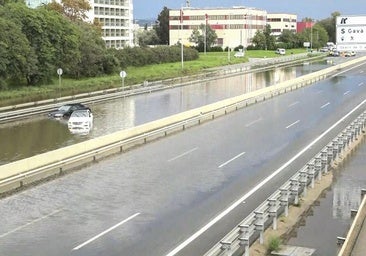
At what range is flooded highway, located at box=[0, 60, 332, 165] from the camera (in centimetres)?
2978

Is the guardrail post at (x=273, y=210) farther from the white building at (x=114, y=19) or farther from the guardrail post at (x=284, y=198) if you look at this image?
the white building at (x=114, y=19)

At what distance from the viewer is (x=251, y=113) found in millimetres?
40500

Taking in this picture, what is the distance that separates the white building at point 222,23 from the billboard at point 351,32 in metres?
142

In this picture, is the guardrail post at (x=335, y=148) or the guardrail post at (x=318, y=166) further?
the guardrail post at (x=335, y=148)

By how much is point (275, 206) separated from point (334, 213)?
2.31m

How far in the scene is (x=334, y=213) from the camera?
16.8 metres

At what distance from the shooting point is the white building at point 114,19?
11788 cm

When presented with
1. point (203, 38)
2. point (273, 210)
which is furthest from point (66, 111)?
point (203, 38)

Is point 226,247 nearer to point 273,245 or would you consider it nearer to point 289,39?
point 273,245

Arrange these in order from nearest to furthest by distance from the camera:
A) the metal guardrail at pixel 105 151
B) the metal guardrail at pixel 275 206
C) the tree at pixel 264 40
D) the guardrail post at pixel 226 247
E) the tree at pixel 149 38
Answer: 1. the guardrail post at pixel 226 247
2. the metal guardrail at pixel 275 206
3. the metal guardrail at pixel 105 151
4. the tree at pixel 264 40
5. the tree at pixel 149 38

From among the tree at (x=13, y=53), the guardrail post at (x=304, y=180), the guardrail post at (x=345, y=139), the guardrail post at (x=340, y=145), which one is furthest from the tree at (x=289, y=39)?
the guardrail post at (x=304, y=180)

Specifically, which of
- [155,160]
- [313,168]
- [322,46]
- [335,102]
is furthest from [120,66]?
[322,46]

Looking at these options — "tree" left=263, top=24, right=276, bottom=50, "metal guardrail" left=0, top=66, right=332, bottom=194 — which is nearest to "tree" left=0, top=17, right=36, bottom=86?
"metal guardrail" left=0, top=66, right=332, bottom=194

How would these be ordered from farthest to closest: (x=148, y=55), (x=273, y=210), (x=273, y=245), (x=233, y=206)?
(x=148, y=55) → (x=233, y=206) → (x=273, y=210) → (x=273, y=245)
